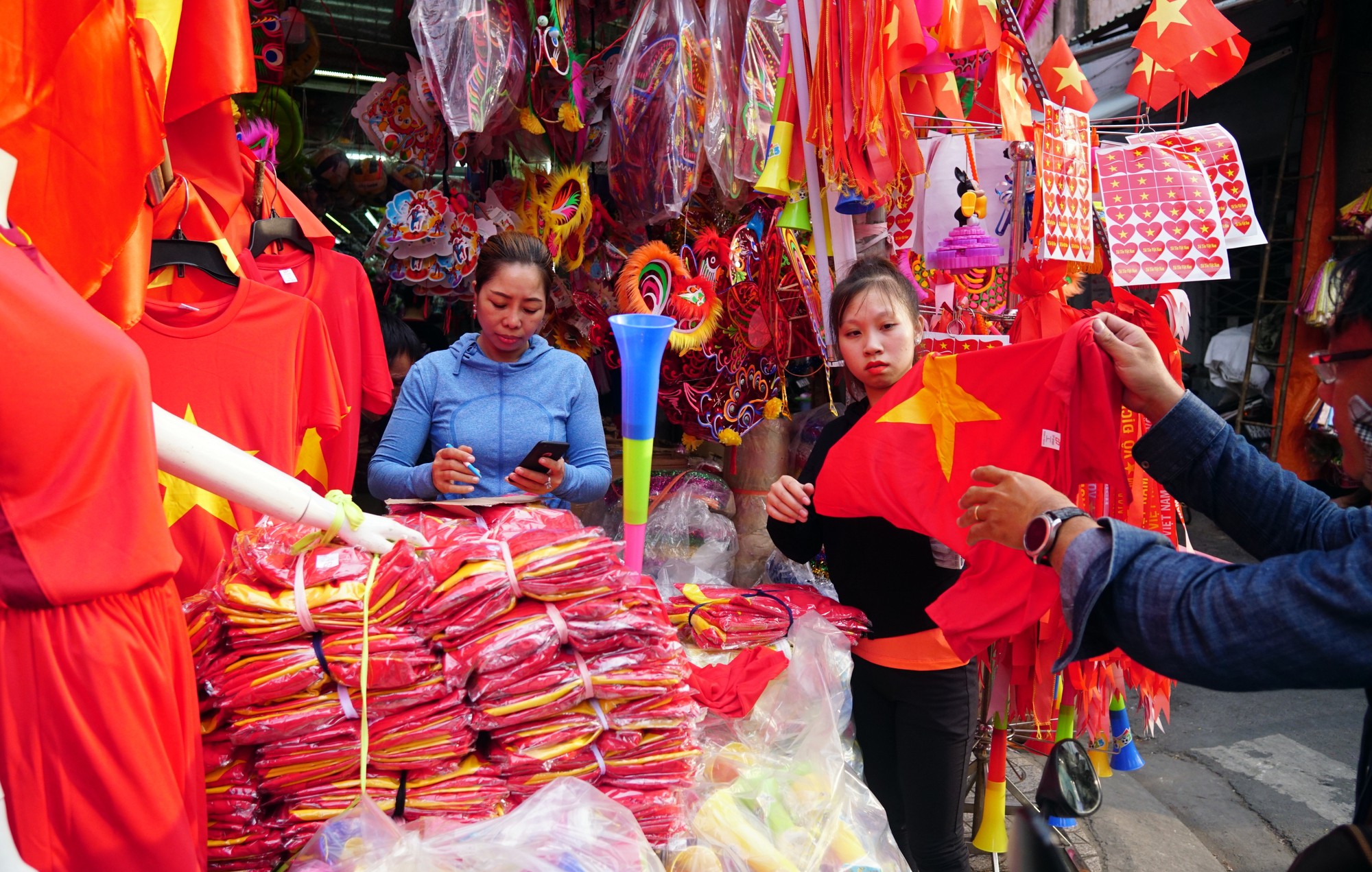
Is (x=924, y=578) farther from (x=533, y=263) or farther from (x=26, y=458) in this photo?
(x=26, y=458)

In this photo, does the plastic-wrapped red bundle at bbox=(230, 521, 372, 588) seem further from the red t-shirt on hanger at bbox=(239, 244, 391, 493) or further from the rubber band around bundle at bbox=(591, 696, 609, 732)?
the red t-shirt on hanger at bbox=(239, 244, 391, 493)

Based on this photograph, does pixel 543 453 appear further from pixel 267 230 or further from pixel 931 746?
pixel 267 230

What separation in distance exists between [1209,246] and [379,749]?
2.22 metres

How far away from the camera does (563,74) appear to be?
3.24m

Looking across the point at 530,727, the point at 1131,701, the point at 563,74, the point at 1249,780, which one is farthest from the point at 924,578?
the point at 1249,780

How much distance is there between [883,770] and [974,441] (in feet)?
3.01

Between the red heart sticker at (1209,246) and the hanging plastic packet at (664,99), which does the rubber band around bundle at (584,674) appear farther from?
the hanging plastic packet at (664,99)

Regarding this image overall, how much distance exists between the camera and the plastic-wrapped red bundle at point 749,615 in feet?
7.18

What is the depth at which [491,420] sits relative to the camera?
7.38 feet

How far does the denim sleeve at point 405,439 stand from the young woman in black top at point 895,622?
3.03 feet

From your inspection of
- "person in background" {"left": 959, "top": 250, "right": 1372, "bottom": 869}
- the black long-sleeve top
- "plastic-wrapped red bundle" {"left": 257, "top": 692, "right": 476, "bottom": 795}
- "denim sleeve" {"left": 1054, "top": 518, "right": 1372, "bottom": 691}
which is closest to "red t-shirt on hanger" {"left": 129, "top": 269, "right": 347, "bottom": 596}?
"plastic-wrapped red bundle" {"left": 257, "top": 692, "right": 476, "bottom": 795}

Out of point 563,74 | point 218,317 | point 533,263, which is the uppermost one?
point 563,74

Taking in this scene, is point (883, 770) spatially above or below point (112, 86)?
below

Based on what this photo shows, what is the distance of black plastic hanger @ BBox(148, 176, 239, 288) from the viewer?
2.15 meters
